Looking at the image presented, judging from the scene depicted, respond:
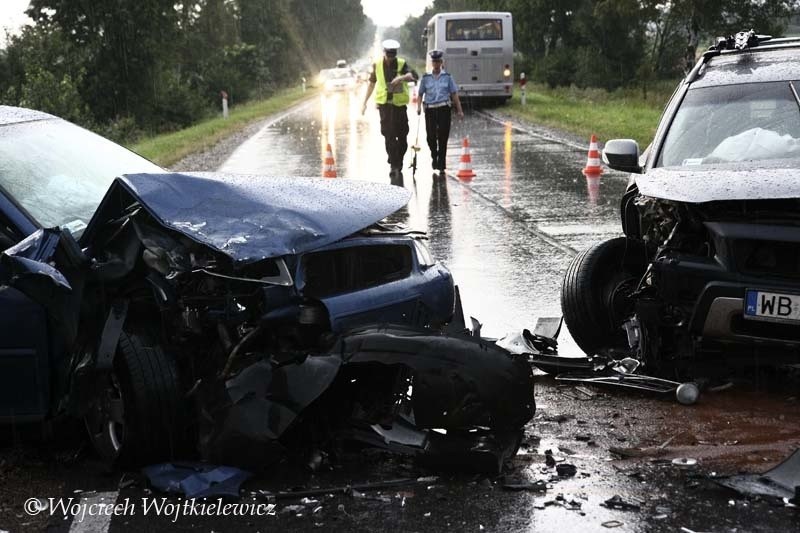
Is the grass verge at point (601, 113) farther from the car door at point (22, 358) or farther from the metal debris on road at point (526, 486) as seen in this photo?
the car door at point (22, 358)

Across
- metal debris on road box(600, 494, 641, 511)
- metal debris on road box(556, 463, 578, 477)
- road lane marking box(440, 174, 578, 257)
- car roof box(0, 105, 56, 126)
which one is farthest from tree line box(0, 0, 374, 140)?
metal debris on road box(600, 494, 641, 511)

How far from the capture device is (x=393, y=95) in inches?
644

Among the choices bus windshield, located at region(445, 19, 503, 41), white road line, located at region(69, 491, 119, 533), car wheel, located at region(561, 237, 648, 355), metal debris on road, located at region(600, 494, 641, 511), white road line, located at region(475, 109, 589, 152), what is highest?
bus windshield, located at region(445, 19, 503, 41)

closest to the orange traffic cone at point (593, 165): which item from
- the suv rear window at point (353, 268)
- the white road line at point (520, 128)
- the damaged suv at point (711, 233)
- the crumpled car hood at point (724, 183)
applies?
the white road line at point (520, 128)

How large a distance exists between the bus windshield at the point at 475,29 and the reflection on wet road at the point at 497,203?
7.81 metres

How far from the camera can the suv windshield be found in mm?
6496

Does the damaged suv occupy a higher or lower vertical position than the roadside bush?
higher

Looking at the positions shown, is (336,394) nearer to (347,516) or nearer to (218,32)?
(347,516)

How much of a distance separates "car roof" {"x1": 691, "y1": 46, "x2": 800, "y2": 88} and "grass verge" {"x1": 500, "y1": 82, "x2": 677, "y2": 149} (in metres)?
13.6

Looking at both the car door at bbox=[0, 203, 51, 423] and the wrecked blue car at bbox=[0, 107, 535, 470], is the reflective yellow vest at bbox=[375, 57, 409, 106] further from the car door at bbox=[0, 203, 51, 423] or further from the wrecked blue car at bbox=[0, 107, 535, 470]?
the car door at bbox=[0, 203, 51, 423]

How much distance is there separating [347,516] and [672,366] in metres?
2.33

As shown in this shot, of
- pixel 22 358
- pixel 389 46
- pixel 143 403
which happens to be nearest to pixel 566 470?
pixel 143 403

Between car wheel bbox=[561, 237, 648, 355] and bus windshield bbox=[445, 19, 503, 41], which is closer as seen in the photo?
car wheel bbox=[561, 237, 648, 355]

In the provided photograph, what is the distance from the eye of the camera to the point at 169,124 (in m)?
44.8
